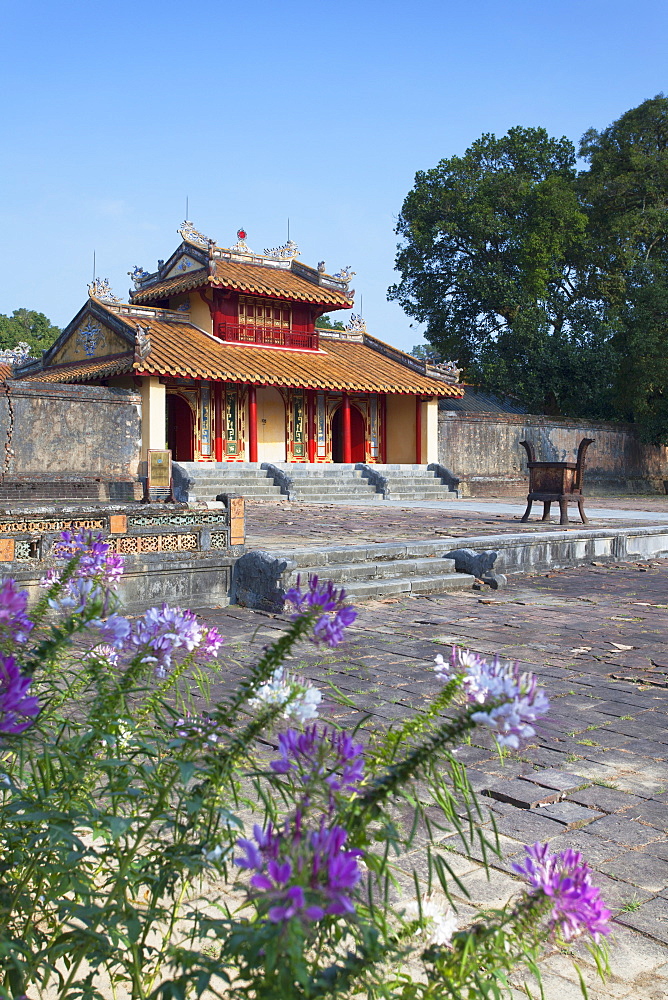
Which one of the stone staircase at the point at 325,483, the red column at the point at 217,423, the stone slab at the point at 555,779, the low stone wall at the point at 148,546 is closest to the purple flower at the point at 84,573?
the stone slab at the point at 555,779

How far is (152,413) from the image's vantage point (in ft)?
65.5

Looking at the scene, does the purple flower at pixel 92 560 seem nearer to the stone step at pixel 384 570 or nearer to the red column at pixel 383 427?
the stone step at pixel 384 570

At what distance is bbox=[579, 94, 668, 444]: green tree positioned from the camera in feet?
96.4

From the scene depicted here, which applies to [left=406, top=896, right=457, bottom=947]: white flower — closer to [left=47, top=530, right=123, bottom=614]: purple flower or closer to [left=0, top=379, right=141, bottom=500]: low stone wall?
[left=47, top=530, right=123, bottom=614]: purple flower

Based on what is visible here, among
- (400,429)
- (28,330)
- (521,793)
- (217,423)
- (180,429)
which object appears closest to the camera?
(521,793)

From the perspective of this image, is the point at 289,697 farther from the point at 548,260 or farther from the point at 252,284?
the point at 548,260

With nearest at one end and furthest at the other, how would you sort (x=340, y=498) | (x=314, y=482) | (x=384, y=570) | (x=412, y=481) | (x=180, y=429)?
(x=384, y=570) → (x=340, y=498) → (x=314, y=482) → (x=412, y=481) → (x=180, y=429)

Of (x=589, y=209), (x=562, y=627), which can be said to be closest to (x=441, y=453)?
(x=589, y=209)

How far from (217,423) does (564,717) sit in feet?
64.9

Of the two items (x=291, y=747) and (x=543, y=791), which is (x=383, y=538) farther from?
(x=291, y=747)

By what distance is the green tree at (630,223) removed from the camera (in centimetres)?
Answer: 2938

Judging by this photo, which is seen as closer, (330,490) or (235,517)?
(235,517)

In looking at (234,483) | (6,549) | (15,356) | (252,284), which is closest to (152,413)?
(234,483)

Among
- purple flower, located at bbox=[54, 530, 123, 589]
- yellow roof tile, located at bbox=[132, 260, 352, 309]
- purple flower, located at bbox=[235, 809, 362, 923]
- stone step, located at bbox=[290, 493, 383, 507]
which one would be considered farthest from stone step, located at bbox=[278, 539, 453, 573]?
yellow roof tile, located at bbox=[132, 260, 352, 309]
